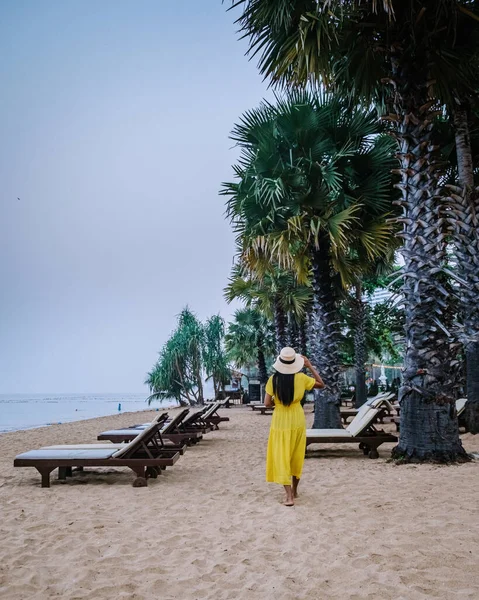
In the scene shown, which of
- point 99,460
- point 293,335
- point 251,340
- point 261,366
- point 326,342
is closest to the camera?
point 99,460

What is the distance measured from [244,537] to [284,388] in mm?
1536

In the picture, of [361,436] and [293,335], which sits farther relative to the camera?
[293,335]

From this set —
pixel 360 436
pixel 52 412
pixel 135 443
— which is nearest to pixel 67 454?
pixel 135 443

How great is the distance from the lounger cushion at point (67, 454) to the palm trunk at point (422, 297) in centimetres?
422

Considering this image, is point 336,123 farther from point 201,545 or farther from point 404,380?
point 201,545

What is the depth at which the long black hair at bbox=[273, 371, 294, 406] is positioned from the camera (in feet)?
16.4

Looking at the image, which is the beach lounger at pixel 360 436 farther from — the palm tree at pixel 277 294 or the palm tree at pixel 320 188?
the palm tree at pixel 277 294

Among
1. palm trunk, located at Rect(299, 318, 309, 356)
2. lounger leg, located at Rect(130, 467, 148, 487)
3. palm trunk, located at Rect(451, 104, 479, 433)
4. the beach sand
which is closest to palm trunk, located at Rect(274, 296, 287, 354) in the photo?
palm trunk, located at Rect(299, 318, 309, 356)

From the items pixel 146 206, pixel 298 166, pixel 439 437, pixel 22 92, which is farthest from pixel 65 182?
pixel 439 437

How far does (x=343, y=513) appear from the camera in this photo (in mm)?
4613

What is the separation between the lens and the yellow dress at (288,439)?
494cm

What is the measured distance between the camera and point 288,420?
5.04 metres

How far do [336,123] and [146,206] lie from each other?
82027 millimetres

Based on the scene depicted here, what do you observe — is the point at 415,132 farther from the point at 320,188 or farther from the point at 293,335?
the point at 293,335
